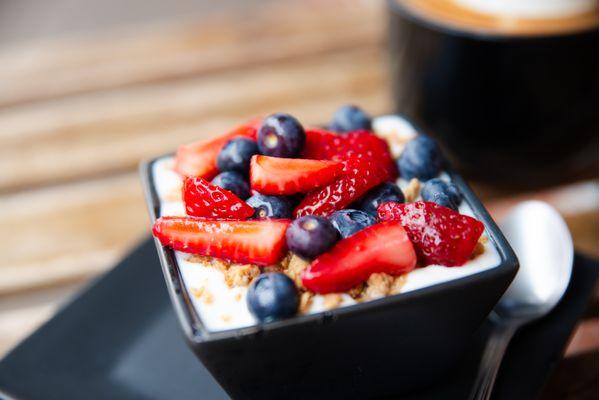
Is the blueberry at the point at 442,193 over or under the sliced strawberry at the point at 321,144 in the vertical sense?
under

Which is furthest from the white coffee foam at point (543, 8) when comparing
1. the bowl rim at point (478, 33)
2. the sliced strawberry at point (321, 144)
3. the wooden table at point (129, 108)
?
the sliced strawberry at point (321, 144)

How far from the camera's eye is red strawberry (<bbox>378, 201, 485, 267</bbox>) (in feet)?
2.59

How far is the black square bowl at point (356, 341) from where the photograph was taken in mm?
736

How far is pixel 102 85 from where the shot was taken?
1771 mm

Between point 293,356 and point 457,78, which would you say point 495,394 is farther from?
point 457,78

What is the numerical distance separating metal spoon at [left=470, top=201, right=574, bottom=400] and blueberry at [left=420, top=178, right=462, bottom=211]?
10.0 inches

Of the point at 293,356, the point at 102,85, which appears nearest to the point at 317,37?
the point at 102,85

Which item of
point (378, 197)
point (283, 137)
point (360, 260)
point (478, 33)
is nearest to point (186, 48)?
point (478, 33)

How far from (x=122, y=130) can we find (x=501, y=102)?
928 millimetres

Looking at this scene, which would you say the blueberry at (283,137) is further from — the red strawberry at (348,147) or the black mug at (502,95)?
the black mug at (502,95)

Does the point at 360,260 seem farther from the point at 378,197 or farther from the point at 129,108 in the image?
the point at 129,108

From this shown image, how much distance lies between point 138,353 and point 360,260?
17.6 inches

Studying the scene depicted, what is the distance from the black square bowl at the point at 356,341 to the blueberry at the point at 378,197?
99 mm

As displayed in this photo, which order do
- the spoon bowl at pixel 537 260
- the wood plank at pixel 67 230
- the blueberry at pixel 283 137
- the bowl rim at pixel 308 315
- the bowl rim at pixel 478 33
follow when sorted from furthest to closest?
1. the wood plank at pixel 67 230
2. the bowl rim at pixel 478 33
3. the spoon bowl at pixel 537 260
4. the blueberry at pixel 283 137
5. the bowl rim at pixel 308 315
